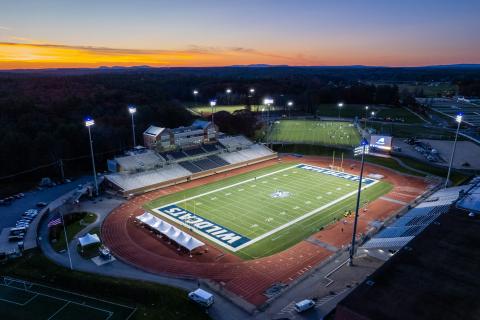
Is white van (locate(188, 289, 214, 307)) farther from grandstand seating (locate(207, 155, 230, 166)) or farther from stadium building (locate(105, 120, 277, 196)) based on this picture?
grandstand seating (locate(207, 155, 230, 166))

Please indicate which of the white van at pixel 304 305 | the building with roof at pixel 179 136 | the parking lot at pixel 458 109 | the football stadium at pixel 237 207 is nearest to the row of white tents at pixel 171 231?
the football stadium at pixel 237 207

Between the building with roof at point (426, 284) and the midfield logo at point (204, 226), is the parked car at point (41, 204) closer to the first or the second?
the midfield logo at point (204, 226)

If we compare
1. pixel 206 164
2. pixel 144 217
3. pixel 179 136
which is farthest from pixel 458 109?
pixel 144 217

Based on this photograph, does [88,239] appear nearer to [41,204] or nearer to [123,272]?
[123,272]

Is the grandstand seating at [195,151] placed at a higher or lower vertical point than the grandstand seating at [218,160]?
higher

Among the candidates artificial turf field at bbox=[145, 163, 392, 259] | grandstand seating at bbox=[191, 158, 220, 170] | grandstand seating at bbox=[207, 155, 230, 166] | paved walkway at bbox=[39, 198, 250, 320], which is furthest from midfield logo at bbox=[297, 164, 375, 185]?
paved walkway at bbox=[39, 198, 250, 320]

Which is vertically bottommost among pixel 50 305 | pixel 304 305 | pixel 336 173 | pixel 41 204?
pixel 41 204
